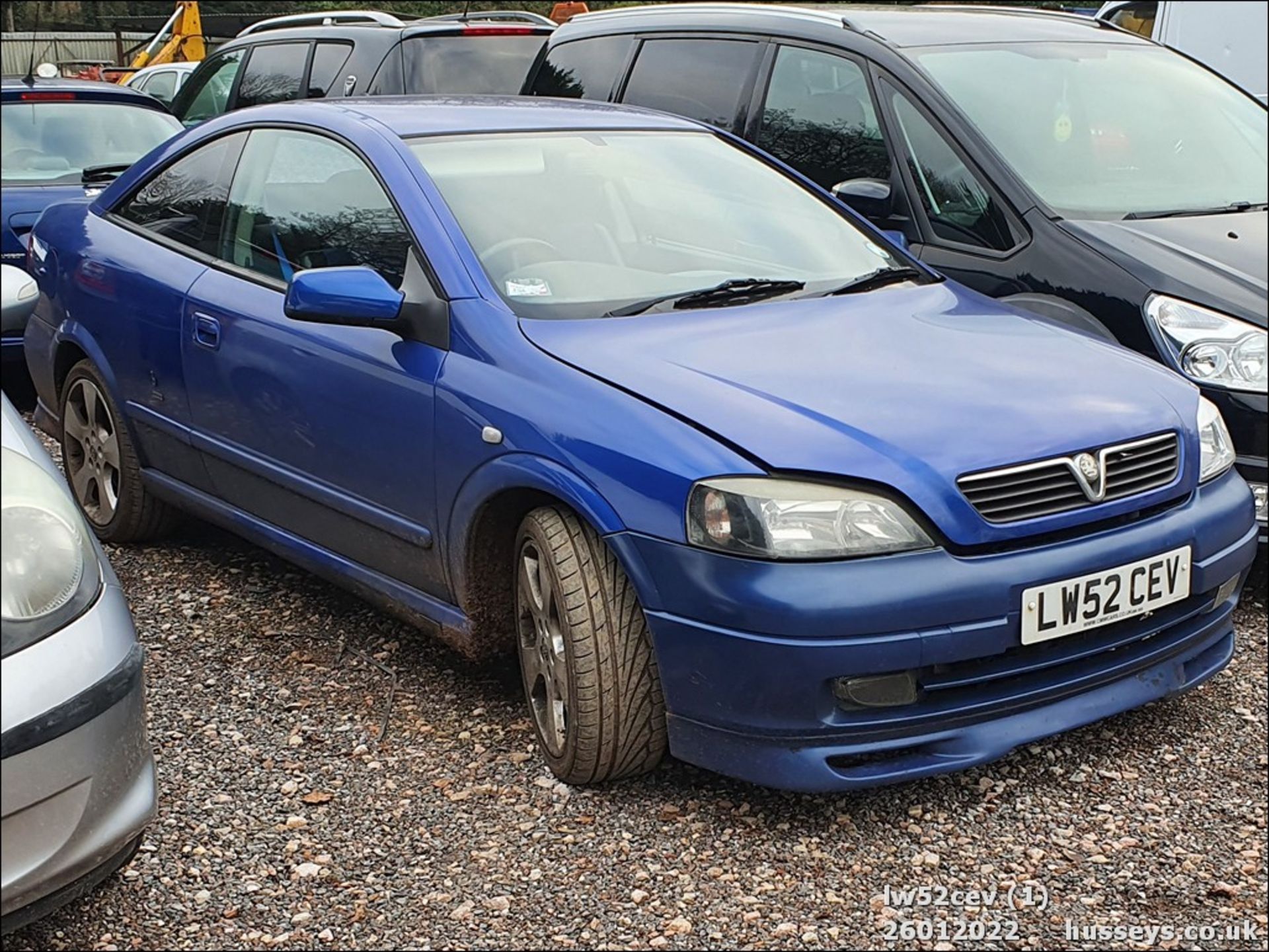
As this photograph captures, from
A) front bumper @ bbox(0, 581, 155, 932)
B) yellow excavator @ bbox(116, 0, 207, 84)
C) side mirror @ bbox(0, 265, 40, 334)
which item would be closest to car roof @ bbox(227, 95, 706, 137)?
side mirror @ bbox(0, 265, 40, 334)

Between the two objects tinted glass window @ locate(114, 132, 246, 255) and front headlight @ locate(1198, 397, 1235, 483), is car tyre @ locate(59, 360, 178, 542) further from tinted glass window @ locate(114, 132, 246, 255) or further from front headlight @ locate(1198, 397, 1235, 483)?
front headlight @ locate(1198, 397, 1235, 483)

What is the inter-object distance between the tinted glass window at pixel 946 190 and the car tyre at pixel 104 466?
2734mm

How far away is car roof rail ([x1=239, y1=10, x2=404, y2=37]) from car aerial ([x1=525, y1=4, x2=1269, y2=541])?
3.40 metres

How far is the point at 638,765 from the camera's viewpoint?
10.8 ft

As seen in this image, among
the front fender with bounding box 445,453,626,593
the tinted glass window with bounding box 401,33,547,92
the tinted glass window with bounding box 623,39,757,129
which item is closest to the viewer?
the front fender with bounding box 445,453,626,593

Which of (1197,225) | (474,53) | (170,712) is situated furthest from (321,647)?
(474,53)

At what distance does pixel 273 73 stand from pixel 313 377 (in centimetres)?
653

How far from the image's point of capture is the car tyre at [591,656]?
10.3ft

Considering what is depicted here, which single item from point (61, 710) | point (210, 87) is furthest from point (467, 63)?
point (61, 710)

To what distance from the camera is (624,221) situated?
3.92m

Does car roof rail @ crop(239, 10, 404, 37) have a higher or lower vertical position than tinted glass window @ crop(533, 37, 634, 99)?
lower

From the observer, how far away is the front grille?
3.04m

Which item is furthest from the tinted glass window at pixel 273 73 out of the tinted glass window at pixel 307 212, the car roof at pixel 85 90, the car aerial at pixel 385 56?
the tinted glass window at pixel 307 212

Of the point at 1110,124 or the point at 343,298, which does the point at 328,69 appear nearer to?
the point at 1110,124
